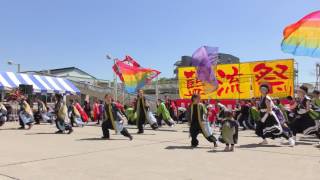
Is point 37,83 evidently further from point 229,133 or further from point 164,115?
point 229,133

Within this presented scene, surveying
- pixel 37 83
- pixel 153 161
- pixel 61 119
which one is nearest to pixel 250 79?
pixel 61 119

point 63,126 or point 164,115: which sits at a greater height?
point 164,115

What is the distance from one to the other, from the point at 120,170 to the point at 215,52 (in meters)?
12.1

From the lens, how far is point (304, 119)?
12.7 m

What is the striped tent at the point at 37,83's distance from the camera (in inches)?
1022

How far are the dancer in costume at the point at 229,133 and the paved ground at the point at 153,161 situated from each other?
255 millimetres

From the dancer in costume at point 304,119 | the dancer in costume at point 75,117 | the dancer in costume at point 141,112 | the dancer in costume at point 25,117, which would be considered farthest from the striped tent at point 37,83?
the dancer in costume at point 304,119

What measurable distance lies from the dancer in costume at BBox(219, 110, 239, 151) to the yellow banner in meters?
11.4

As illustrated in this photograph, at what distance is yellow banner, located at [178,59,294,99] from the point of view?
72.2 feet

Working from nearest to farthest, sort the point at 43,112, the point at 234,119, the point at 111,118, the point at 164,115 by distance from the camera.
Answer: the point at 234,119, the point at 111,118, the point at 164,115, the point at 43,112

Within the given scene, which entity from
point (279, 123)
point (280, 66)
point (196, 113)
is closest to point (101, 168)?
point (196, 113)

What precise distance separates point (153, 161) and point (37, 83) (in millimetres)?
20803

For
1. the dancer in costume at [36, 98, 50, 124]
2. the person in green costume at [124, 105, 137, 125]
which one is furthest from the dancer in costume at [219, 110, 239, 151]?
the dancer in costume at [36, 98, 50, 124]

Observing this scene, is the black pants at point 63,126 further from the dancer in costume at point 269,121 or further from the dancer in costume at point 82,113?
the dancer in costume at point 269,121
